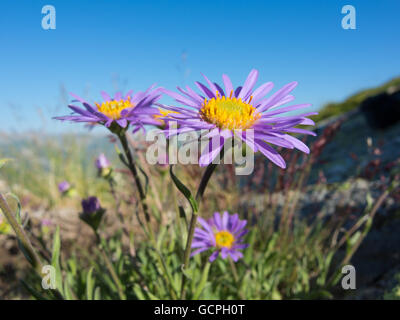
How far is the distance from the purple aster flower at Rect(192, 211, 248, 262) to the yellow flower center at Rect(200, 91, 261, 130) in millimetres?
714

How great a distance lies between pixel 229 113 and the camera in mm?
1011

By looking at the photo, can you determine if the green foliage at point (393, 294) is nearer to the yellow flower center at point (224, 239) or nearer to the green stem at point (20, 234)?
the yellow flower center at point (224, 239)

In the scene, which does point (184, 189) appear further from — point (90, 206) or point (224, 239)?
point (224, 239)

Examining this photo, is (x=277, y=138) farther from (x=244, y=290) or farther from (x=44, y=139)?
(x=44, y=139)

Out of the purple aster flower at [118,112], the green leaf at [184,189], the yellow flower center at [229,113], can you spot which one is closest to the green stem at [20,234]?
the purple aster flower at [118,112]

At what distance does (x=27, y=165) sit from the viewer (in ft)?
18.0

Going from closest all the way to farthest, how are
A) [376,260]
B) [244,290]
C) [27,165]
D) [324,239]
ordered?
[244,290] → [376,260] → [324,239] → [27,165]

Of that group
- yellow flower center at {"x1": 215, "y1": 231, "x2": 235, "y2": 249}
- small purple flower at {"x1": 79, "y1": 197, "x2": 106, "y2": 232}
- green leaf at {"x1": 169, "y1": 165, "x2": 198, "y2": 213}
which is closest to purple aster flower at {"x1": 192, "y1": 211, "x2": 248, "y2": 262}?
yellow flower center at {"x1": 215, "y1": 231, "x2": 235, "y2": 249}

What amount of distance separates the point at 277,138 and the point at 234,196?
1.58m

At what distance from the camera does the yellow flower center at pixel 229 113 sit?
39.2 inches

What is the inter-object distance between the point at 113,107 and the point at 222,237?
0.91m

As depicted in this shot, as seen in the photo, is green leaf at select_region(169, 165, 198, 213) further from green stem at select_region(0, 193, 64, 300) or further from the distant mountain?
the distant mountain

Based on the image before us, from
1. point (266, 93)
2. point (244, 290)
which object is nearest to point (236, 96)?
point (266, 93)
